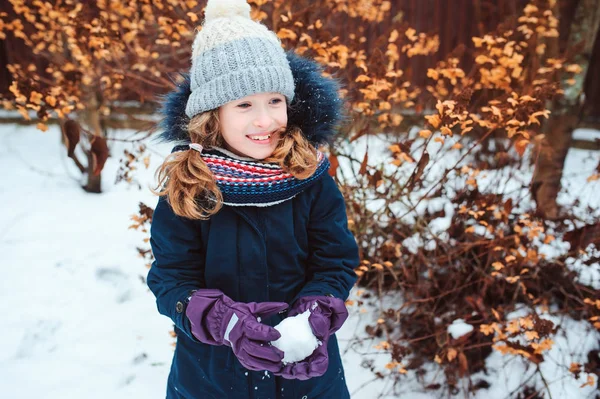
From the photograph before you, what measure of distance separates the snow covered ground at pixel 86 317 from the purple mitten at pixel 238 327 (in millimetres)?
1321

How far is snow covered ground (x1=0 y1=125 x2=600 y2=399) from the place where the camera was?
240 cm

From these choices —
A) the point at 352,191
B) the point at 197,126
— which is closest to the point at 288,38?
the point at 352,191

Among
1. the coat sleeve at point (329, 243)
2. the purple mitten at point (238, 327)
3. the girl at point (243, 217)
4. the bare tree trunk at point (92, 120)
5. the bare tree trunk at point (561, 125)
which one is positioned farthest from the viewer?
the bare tree trunk at point (92, 120)

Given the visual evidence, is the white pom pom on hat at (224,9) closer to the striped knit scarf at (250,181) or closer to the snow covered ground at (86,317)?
the striped knit scarf at (250,181)

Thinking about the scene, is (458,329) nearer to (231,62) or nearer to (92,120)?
(231,62)

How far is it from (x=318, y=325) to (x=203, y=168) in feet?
1.78

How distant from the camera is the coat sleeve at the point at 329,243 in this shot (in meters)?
1.47

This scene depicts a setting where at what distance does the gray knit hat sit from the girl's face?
4 cm

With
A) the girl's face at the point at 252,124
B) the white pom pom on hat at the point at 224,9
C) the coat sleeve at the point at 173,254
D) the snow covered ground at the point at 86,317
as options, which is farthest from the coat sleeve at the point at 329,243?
the snow covered ground at the point at 86,317

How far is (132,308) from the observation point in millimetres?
2910

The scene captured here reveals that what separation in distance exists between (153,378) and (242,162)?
160 centimetres

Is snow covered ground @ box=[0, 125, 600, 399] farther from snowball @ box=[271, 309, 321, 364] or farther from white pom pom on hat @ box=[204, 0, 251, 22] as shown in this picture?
white pom pom on hat @ box=[204, 0, 251, 22]

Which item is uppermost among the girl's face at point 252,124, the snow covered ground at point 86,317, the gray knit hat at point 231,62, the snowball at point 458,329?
the gray knit hat at point 231,62

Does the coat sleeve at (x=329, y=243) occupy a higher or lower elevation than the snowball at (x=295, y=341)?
higher
